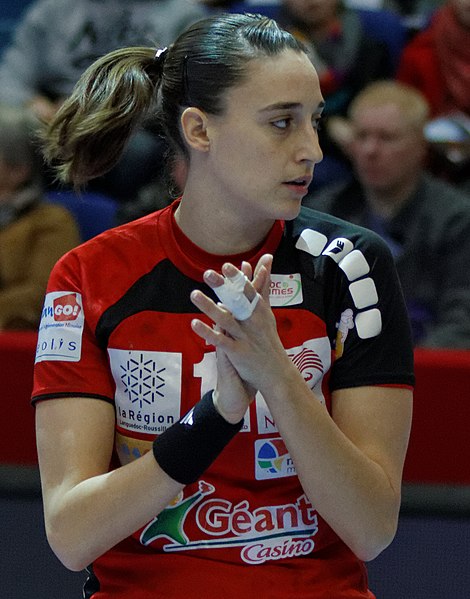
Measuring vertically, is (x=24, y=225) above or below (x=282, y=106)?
below

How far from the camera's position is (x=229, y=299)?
129 centimetres

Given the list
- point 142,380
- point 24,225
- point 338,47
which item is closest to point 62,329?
point 142,380

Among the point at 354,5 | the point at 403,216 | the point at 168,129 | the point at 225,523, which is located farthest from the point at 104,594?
the point at 354,5

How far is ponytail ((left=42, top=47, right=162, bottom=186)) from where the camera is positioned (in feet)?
5.24

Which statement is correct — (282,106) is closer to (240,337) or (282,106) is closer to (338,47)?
(240,337)

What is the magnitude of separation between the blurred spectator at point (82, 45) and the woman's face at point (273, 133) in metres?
A: 2.02

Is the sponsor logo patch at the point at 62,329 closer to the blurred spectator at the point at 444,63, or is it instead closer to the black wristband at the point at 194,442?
the black wristband at the point at 194,442

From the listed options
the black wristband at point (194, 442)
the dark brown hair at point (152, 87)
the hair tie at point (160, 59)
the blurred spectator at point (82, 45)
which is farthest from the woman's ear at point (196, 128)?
the blurred spectator at point (82, 45)

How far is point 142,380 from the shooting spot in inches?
59.6

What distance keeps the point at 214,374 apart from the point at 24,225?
65.8 inches

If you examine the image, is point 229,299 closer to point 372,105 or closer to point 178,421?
point 178,421

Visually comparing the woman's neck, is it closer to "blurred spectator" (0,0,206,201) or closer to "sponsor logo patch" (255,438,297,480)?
"sponsor logo patch" (255,438,297,480)

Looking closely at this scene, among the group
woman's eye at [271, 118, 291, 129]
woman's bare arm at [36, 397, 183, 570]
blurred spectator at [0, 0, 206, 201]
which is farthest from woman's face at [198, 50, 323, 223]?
blurred spectator at [0, 0, 206, 201]

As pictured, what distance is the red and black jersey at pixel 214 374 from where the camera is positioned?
1.49m
